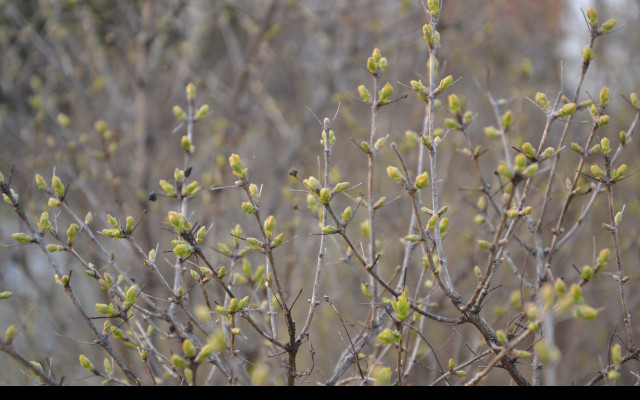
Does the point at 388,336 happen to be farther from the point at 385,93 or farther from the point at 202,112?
the point at 202,112

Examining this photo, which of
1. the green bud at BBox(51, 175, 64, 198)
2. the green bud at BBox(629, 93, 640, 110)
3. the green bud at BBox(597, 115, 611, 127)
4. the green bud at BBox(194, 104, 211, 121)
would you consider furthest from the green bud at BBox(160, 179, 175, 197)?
the green bud at BBox(629, 93, 640, 110)

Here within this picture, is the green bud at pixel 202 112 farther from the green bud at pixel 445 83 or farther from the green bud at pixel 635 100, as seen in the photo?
the green bud at pixel 635 100

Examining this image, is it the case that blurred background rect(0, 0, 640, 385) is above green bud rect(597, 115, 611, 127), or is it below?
above

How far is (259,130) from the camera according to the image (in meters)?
5.93

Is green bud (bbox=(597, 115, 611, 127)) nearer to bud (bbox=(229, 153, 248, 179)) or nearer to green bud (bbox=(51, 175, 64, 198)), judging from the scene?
bud (bbox=(229, 153, 248, 179))

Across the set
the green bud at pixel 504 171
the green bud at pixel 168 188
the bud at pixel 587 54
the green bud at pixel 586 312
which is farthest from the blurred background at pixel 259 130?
the green bud at pixel 586 312

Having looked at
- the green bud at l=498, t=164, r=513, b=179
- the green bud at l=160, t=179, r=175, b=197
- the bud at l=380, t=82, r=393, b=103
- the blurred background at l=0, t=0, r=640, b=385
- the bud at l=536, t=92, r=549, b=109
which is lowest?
the green bud at l=498, t=164, r=513, b=179

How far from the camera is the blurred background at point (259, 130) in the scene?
4.12m

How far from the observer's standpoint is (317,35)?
555cm

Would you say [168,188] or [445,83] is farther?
[168,188]

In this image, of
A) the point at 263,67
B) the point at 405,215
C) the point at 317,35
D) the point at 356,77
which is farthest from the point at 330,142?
the point at 356,77

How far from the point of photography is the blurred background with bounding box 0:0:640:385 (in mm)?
4125

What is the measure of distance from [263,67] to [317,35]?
0.80 metres

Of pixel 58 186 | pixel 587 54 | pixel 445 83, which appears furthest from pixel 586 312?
pixel 58 186
